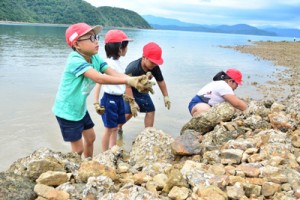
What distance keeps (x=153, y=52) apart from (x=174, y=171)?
2.26 metres

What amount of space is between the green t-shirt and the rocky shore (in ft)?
1.55

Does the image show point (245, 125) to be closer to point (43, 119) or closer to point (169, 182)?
point (169, 182)

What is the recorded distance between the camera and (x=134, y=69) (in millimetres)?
4953

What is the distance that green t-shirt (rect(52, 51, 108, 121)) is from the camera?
3.38m

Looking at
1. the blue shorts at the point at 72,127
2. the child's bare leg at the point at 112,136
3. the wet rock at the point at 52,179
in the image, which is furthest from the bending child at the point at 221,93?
the wet rock at the point at 52,179

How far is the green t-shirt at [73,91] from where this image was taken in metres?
3.38

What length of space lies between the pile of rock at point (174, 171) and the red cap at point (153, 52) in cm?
109

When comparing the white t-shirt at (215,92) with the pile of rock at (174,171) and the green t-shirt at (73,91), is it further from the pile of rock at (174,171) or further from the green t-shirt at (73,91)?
the green t-shirt at (73,91)

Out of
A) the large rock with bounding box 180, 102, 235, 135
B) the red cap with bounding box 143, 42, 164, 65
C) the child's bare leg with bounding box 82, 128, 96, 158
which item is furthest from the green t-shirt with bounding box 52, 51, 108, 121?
the large rock with bounding box 180, 102, 235, 135

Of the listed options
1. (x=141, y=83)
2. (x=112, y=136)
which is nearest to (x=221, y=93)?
(x=112, y=136)

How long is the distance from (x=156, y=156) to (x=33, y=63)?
43.3 feet

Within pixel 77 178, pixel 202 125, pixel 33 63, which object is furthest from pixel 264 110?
pixel 33 63

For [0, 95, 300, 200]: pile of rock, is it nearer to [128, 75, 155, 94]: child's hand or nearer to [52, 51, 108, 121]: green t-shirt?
[52, 51, 108, 121]: green t-shirt

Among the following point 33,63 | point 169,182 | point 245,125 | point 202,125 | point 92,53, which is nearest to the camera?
point 169,182
